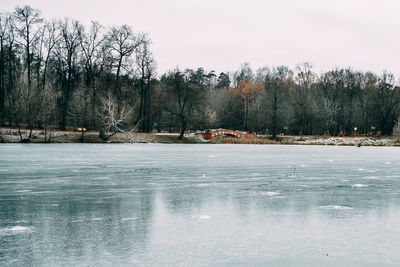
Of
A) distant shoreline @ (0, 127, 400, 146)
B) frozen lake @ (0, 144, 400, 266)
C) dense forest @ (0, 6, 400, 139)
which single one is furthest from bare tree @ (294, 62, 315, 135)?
frozen lake @ (0, 144, 400, 266)

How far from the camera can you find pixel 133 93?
63.0 metres

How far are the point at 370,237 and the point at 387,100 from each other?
80.2 metres

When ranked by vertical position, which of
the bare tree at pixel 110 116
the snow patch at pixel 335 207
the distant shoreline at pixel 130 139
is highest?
the bare tree at pixel 110 116

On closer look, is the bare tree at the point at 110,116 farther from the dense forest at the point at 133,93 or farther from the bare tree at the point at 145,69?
the bare tree at the point at 145,69

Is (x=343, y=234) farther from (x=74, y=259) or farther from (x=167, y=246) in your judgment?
(x=74, y=259)

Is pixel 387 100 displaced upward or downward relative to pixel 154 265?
upward

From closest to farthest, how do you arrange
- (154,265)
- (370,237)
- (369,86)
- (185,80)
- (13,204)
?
(154,265) → (370,237) → (13,204) → (185,80) → (369,86)

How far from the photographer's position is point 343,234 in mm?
6410

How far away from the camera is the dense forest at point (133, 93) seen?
5184 centimetres

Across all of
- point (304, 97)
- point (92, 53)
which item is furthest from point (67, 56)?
point (304, 97)

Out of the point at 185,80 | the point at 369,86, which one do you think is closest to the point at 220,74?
the point at 369,86

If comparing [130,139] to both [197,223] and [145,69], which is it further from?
[197,223]

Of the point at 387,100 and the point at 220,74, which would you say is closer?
the point at 387,100

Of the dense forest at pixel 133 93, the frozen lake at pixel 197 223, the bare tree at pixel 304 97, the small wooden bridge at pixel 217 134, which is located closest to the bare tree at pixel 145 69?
the dense forest at pixel 133 93
